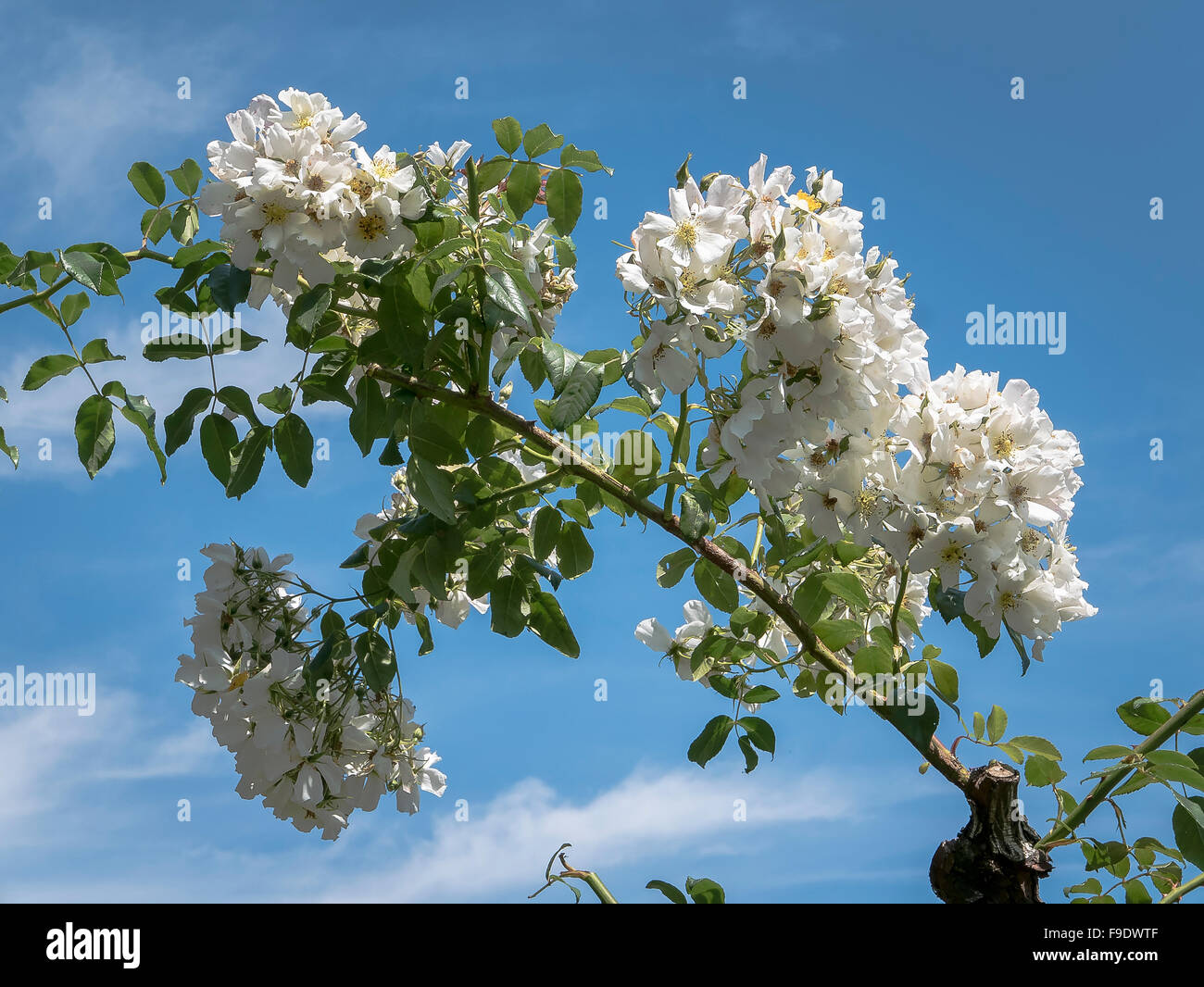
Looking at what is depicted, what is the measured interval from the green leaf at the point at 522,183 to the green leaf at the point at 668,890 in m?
1.48

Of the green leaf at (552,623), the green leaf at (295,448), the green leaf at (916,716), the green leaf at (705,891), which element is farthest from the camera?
the green leaf at (705,891)

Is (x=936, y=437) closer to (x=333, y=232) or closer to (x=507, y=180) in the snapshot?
(x=507, y=180)

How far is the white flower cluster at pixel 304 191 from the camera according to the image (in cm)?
174

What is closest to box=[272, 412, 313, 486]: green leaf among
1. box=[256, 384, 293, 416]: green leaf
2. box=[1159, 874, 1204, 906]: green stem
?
box=[256, 384, 293, 416]: green leaf

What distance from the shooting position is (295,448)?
78.6 inches

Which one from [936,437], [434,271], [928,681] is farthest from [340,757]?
[936,437]

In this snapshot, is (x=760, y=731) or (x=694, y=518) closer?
(x=694, y=518)

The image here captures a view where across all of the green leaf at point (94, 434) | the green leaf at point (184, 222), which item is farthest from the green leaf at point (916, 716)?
the green leaf at point (184, 222)

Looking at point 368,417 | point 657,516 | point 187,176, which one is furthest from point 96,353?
point 657,516

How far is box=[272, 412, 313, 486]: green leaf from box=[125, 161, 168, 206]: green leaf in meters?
0.60

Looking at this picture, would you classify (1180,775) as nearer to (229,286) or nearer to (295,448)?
(295,448)

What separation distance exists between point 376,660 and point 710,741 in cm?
76

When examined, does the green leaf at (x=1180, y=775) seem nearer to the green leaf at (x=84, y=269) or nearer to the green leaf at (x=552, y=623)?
the green leaf at (x=552, y=623)

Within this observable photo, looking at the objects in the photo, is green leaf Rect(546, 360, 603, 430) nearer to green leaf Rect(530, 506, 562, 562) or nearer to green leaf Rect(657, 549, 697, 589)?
green leaf Rect(530, 506, 562, 562)
